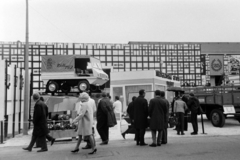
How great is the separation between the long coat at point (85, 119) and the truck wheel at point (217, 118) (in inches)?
306

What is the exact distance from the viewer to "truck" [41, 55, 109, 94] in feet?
44.8

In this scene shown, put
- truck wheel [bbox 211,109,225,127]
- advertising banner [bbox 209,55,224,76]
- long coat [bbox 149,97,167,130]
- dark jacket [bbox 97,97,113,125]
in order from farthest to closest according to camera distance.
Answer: advertising banner [bbox 209,55,224,76]
truck wheel [bbox 211,109,225,127]
dark jacket [bbox 97,97,113,125]
long coat [bbox 149,97,167,130]

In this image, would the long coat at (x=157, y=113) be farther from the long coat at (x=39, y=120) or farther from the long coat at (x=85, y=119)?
the long coat at (x=39, y=120)

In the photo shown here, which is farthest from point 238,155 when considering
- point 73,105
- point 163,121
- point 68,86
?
point 68,86

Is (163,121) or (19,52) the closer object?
(163,121)

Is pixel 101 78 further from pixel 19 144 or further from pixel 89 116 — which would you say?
pixel 89 116

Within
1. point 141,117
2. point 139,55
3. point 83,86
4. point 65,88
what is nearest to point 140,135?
point 141,117

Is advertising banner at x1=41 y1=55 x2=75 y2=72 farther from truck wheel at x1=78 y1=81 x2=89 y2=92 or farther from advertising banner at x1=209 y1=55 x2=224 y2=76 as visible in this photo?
advertising banner at x1=209 y1=55 x2=224 y2=76

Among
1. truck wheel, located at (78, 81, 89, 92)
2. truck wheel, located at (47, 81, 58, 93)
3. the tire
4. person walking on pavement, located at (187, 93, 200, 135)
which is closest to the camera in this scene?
person walking on pavement, located at (187, 93, 200, 135)

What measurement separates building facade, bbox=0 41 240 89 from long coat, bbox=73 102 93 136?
143ft

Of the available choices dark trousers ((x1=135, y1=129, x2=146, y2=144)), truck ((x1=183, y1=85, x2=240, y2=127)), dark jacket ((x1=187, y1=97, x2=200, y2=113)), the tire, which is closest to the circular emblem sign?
truck ((x1=183, y1=85, x2=240, y2=127))

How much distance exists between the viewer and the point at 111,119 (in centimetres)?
842

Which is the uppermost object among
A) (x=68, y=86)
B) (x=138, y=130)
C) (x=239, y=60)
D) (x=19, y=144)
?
(x=239, y=60)

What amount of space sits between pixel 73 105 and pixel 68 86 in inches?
136
